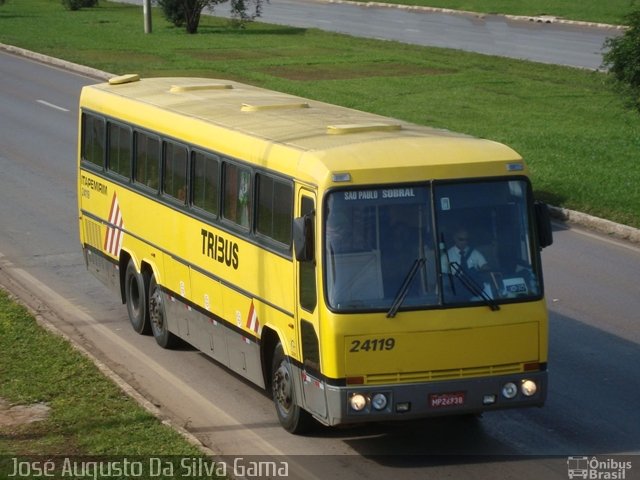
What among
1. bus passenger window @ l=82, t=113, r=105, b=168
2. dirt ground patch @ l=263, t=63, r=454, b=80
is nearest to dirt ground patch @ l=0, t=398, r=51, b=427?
bus passenger window @ l=82, t=113, r=105, b=168

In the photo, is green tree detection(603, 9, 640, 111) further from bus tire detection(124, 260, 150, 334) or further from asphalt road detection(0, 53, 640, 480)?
bus tire detection(124, 260, 150, 334)

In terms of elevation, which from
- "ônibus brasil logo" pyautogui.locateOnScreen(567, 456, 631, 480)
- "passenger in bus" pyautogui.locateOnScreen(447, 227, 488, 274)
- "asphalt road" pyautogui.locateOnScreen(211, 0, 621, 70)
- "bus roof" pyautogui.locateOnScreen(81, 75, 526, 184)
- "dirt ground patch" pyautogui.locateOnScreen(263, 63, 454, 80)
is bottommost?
"ônibus brasil logo" pyautogui.locateOnScreen(567, 456, 631, 480)

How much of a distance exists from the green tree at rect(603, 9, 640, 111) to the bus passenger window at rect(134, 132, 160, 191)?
12.3 metres

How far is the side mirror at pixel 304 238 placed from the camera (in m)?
10.3

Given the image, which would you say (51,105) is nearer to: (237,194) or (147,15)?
(147,15)

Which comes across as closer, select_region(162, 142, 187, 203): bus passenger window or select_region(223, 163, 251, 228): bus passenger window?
Answer: select_region(223, 163, 251, 228): bus passenger window

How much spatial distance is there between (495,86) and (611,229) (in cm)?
1665

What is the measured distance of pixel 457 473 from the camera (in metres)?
10.3

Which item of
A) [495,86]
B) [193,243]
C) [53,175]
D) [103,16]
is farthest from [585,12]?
[193,243]

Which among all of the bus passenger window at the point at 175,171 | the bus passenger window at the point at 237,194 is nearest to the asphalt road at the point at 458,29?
the bus passenger window at the point at 175,171

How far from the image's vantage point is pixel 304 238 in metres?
10.3

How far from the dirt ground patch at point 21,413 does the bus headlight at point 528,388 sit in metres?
4.00

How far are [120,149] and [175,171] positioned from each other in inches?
72.8

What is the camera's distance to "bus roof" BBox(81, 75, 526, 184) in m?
10.5
